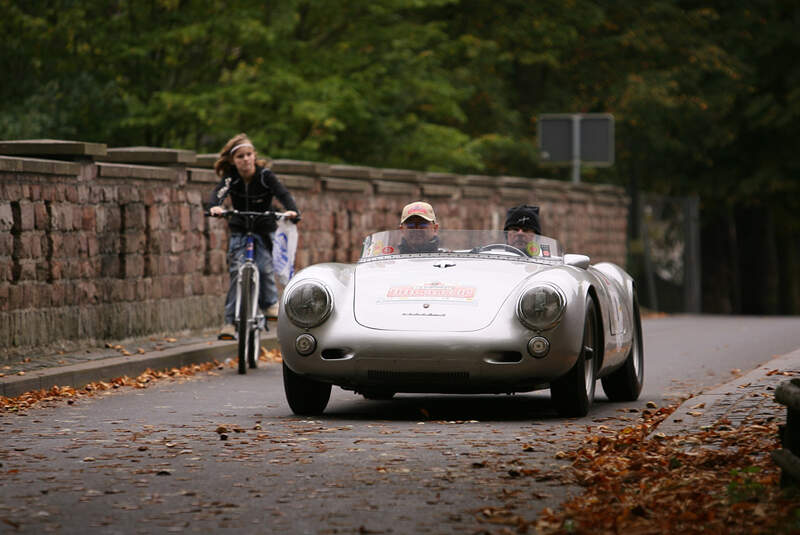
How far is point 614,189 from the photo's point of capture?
33938mm

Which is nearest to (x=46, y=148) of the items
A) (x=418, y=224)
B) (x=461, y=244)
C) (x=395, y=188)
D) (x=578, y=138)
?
(x=418, y=224)

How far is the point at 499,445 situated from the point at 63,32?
22261 millimetres

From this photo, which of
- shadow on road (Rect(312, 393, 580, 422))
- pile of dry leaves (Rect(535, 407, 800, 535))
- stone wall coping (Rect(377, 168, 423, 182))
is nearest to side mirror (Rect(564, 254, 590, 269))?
shadow on road (Rect(312, 393, 580, 422))

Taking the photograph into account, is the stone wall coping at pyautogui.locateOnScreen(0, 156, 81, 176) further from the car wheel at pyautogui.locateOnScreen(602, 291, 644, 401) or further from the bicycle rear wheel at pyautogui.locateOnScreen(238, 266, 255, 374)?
the car wheel at pyautogui.locateOnScreen(602, 291, 644, 401)

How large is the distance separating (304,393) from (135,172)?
5.35m

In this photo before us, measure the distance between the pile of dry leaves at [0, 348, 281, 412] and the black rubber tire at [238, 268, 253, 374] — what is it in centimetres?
43

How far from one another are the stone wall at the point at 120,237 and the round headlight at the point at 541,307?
456 centimetres

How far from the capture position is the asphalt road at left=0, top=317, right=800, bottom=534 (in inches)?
243

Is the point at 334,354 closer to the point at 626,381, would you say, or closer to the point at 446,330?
the point at 446,330

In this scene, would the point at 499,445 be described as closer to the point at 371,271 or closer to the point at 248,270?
the point at 371,271

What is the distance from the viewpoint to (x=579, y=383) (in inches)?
380

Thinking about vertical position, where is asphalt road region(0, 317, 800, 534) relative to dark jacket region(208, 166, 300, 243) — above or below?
below

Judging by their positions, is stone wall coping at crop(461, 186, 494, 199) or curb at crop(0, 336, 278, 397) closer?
curb at crop(0, 336, 278, 397)

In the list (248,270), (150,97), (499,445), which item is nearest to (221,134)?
(150,97)
